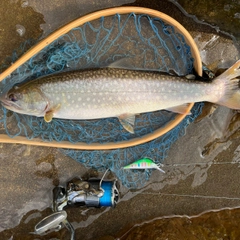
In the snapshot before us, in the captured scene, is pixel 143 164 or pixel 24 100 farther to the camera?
pixel 143 164

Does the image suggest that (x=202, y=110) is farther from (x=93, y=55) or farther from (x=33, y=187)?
(x=33, y=187)

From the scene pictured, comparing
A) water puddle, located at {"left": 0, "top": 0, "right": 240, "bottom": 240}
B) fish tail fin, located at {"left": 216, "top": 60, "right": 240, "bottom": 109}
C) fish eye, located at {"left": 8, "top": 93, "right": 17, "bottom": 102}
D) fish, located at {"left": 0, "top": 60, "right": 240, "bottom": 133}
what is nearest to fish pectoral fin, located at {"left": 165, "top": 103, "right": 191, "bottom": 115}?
fish, located at {"left": 0, "top": 60, "right": 240, "bottom": 133}

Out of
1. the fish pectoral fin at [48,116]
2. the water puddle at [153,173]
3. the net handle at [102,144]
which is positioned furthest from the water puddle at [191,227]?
the fish pectoral fin at [48,116]

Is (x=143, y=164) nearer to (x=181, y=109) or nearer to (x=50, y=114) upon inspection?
(x=181, y=109)

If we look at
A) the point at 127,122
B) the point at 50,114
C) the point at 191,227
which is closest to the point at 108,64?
the point at 127,122

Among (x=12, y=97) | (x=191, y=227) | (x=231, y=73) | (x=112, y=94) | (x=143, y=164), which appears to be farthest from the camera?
(x=191, y=227)

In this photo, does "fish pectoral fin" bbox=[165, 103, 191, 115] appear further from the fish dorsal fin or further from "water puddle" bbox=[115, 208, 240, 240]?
"water puddle" bbox=[115, 208, 240, 240]

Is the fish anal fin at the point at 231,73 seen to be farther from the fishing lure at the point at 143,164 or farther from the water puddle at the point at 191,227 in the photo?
the water puddle at the point at 191,227

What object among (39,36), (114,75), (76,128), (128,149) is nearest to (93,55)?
(114,75)
